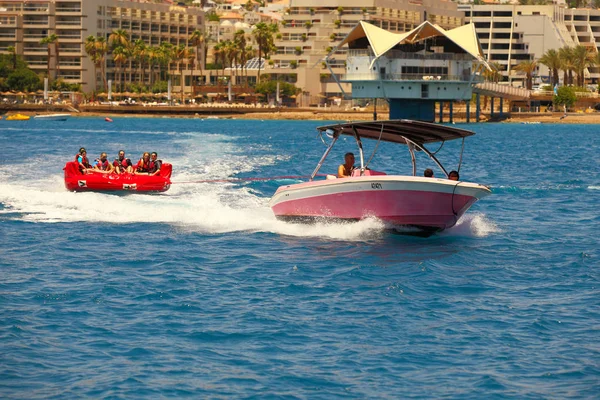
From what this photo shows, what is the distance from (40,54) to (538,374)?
192 metres

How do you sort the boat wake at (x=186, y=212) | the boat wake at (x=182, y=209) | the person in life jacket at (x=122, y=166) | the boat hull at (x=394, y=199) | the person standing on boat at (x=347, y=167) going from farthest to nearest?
the person in life jacket at (x=122, y=166), the boat wake at (x=182, y=209), the boat wake at (x=186, y=212), the person standing on boat at (x=347, y=167), the boat hull at (x=394, y=199)

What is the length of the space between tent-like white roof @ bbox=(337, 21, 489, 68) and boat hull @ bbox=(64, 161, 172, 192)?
314ft

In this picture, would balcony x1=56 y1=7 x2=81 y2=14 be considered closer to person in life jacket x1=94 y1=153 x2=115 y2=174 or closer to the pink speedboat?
person in life jacket x1=94 y1=153 x2=115 y2=174

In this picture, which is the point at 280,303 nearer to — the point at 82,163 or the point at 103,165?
the point at 103,165

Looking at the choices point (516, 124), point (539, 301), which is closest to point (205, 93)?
point (516, 124)

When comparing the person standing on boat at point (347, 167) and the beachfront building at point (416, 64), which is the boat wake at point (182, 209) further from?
the beachfront building at point (416, 64)

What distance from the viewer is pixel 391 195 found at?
26969mm

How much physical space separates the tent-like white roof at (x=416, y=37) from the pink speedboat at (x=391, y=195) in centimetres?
10364

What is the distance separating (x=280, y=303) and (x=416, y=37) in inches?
4646

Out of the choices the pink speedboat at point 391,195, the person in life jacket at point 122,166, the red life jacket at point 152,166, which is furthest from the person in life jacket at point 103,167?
the pink speedboat at point 391,195

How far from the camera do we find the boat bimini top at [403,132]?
1094 inches

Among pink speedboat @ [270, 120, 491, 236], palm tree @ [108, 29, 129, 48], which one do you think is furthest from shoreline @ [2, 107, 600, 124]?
pink speedboat @ [270, 120, 491, 236]

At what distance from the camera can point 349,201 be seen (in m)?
27.6

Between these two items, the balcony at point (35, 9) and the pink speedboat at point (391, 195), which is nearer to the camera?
the pink speedboat at point (391, 195)
